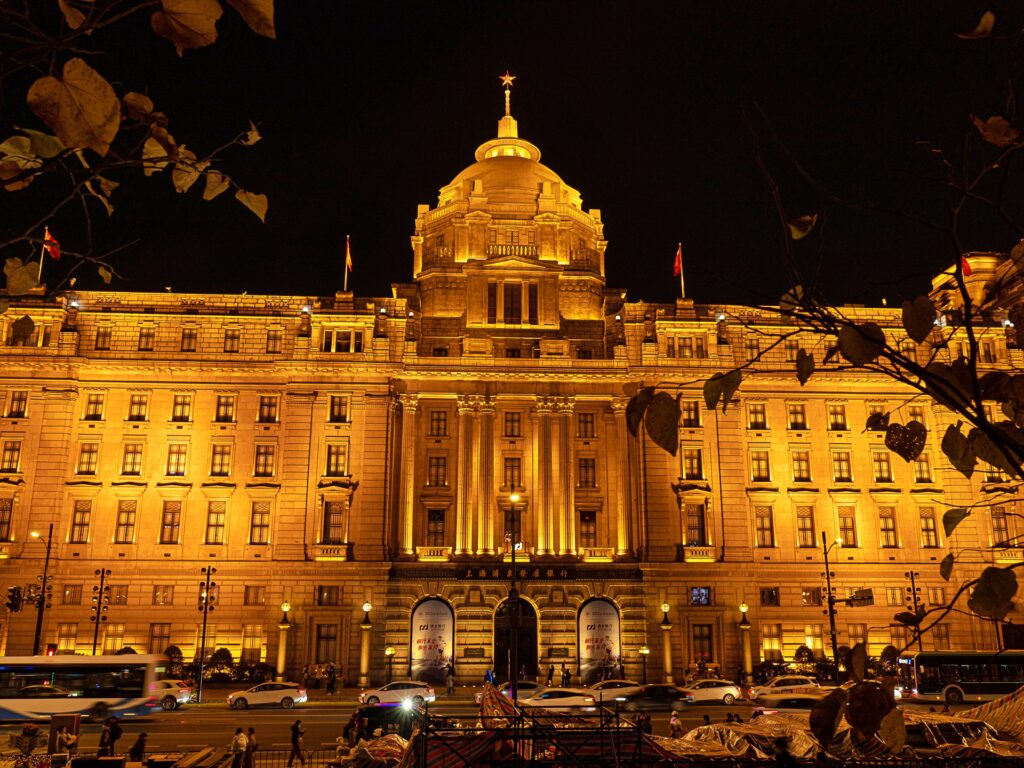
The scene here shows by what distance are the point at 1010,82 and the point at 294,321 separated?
5445 cm

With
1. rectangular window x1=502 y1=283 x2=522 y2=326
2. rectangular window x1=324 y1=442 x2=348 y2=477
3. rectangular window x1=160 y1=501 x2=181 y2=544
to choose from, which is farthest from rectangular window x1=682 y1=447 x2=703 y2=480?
rectangular window x1=160 y1=501 x2=181 y2=544

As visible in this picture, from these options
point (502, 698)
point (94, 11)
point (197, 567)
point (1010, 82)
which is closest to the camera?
point (94, 11)

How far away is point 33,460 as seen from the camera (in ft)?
171

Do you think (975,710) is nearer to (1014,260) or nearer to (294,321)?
(1014,260)

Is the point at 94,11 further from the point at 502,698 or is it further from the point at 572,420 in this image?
the point at 572,420

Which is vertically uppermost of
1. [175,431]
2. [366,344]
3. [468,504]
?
[366,344]

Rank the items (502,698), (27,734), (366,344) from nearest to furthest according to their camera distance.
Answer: (502,698) < (27,734) < (366,344)

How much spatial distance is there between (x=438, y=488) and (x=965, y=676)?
2987 centimetres

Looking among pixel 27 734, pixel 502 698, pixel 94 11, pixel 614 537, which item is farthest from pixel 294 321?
pixel 94 11

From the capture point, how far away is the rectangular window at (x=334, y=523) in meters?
52.7

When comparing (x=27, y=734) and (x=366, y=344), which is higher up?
(x=366, y=344)

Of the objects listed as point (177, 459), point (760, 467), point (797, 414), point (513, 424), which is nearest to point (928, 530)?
point (797, 414)

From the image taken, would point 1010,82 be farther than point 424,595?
No

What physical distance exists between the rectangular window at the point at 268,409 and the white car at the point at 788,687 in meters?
A: 31.4
